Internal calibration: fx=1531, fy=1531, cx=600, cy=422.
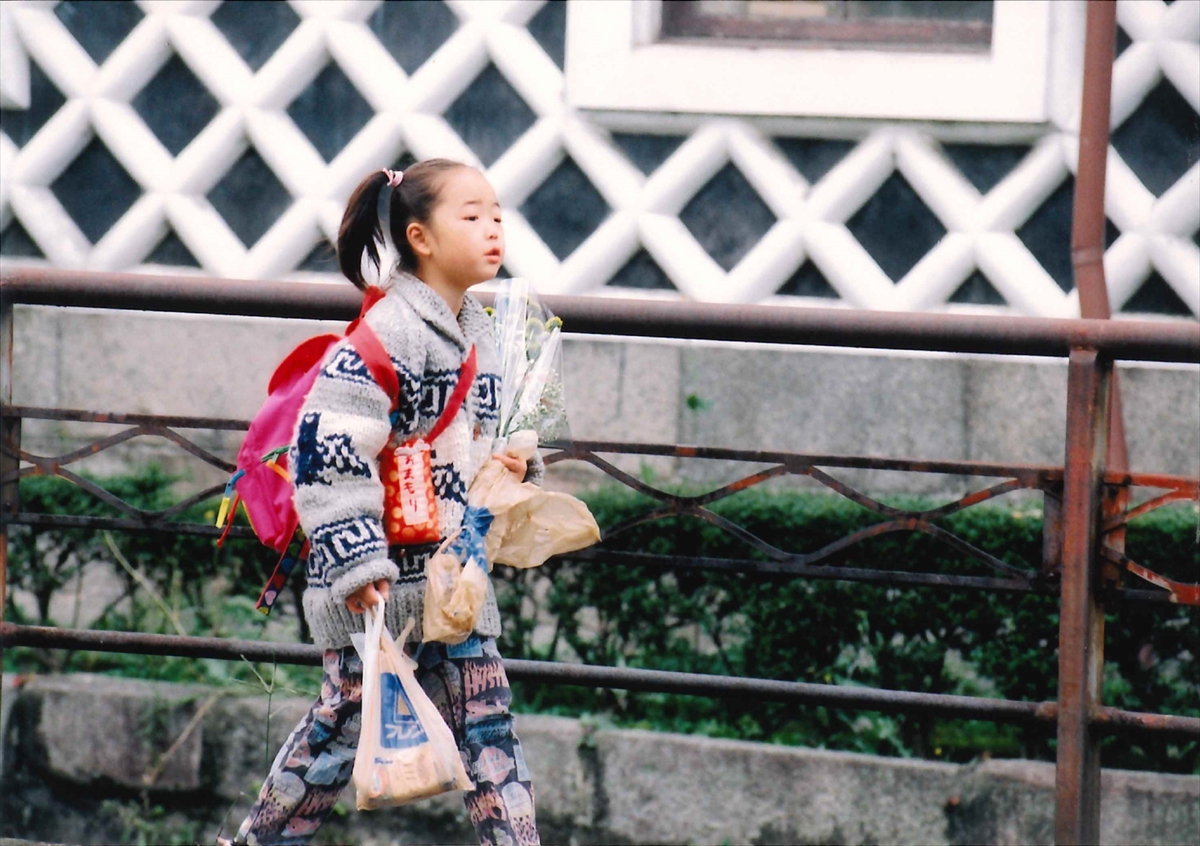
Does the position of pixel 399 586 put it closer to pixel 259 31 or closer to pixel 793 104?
pixel 793 104

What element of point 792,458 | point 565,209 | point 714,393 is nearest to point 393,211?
point 792,458

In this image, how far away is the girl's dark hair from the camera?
2.84 meters

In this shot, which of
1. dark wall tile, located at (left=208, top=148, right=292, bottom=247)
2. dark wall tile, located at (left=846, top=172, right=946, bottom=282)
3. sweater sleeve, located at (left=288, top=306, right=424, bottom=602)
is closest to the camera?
sweater sleeve, located at (left=288, top=306, right=424, bottom=602)

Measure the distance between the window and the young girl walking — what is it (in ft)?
9.69

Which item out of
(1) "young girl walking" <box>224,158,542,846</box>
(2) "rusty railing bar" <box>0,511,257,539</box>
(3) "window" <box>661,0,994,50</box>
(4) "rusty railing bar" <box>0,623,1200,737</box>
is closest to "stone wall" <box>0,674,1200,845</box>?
(4) "rusty railing bar" <box>0,623,1200,737</box>

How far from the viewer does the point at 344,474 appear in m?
2.66

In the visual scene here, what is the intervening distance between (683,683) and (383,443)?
1.12 metres

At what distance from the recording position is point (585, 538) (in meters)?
2.94

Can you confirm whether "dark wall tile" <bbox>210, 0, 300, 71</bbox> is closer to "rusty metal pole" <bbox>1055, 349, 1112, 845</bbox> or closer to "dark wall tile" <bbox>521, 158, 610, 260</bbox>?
"dark wall tile" <bbox>521, 158, 610, 260</bbox>

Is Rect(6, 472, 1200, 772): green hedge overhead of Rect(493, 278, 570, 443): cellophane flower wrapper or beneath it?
beneath

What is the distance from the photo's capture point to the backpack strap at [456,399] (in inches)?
112

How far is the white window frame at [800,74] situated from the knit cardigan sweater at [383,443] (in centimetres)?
264

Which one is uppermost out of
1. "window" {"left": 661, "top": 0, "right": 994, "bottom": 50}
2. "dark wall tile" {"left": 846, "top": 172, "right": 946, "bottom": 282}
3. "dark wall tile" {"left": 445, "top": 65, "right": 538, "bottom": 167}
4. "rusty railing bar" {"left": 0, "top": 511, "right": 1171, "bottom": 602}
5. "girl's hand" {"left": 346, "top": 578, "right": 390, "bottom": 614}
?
"window" {"left": 661, "top": 0, "right": 994, "bottom": 50}

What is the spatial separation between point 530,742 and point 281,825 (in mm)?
1699
